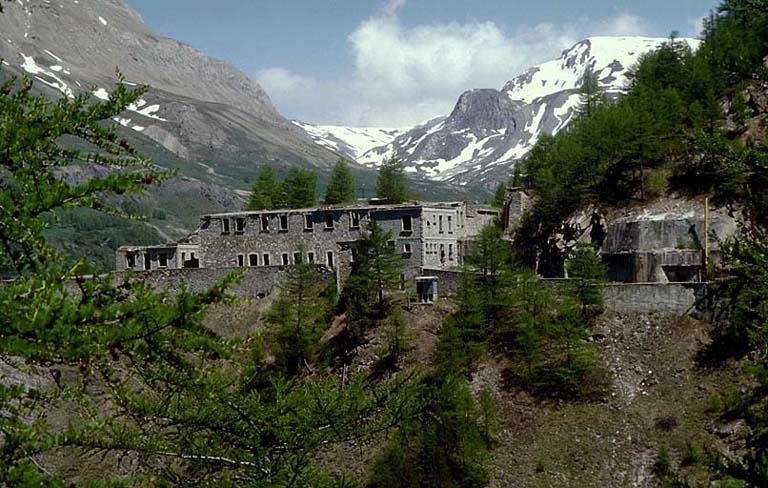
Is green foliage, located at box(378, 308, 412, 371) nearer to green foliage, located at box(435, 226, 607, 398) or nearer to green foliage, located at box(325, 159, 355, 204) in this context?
green foliage, located at box(435, 226, 607, 398)

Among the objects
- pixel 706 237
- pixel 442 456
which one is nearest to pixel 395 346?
pixel 442 456

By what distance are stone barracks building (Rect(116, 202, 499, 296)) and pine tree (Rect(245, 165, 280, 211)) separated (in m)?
14.4

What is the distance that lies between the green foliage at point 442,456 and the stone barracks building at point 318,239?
53.2 feet

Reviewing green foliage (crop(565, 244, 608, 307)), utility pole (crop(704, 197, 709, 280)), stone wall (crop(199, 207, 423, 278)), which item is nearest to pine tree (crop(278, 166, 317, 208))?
stone wall (crop(199, 207, 423, 278))

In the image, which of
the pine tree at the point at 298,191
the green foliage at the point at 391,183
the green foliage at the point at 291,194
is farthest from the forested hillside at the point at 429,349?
the pine tree at the point at 298,191

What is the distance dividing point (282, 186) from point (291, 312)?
3387cm

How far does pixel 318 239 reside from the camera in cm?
7094

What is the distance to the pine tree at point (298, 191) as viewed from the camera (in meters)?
92.6

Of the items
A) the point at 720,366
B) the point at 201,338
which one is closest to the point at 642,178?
the point at 720,366

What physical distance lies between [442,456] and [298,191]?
4789 cm

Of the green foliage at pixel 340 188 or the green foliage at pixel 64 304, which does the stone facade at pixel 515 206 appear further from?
the green foliage at pixel 64 304

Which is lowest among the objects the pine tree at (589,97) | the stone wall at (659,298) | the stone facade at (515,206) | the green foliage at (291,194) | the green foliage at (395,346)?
the green foliage at (395,346)

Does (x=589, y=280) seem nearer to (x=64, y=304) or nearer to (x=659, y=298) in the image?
(x=659, y=298)

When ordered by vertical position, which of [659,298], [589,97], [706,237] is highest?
[589,97]
